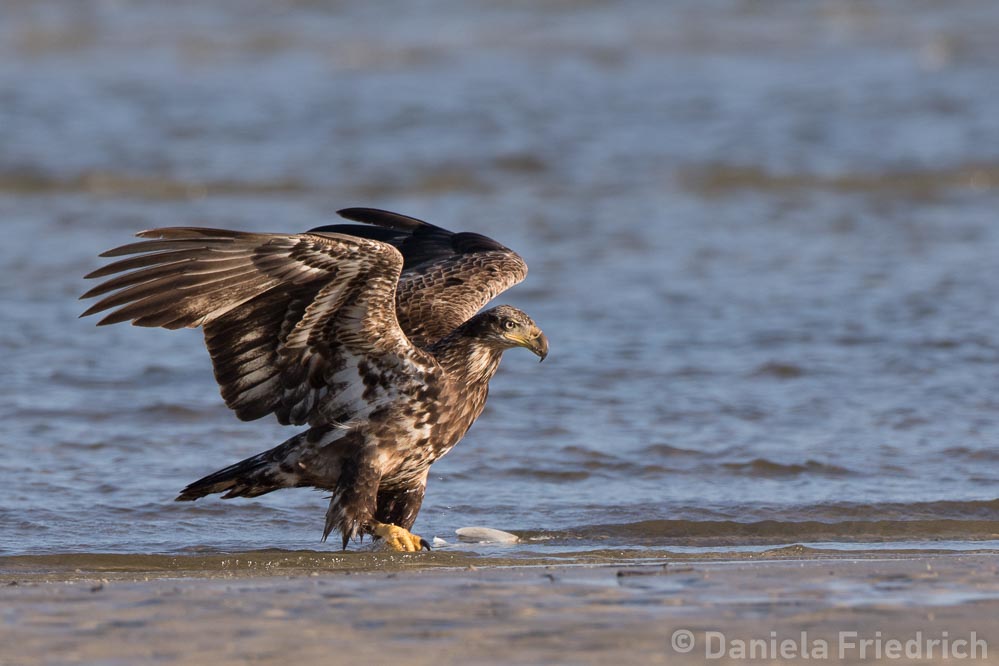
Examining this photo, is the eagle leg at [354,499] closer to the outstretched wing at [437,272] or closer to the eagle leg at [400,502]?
the eagle leg at [400,502]

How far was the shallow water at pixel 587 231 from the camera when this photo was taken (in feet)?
21.5

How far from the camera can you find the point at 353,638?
4.12 m

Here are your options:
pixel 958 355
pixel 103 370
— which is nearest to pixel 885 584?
pixel 958 355

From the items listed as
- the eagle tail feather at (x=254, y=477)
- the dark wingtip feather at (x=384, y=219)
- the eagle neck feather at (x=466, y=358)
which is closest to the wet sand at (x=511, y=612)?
the eagle tail feather at (x=254, y=477)

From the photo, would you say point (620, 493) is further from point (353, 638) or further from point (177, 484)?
point (353, 638)

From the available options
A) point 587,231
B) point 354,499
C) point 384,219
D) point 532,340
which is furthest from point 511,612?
point 587,231

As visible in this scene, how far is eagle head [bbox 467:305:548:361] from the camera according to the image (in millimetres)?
5988

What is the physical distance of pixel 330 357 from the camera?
232 inches

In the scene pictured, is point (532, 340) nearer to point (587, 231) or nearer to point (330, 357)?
point (330, 357)

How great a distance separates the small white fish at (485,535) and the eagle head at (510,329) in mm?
722

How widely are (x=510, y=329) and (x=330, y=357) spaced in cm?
72

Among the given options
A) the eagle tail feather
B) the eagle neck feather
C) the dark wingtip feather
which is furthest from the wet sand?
the dark wingtip feather

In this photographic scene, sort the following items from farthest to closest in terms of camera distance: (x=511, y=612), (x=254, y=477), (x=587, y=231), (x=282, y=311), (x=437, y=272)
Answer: (x=587, y=231) → (x=437, y=272) → (x=254, y=477) → (x=282, y=311) → (x=511, y=612)

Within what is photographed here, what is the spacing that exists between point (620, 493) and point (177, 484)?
196 centimetres
